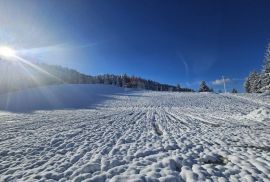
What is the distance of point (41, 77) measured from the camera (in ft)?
313

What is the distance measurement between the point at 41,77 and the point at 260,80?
8237cm

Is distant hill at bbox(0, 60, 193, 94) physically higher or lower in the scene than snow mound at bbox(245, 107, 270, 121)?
higher

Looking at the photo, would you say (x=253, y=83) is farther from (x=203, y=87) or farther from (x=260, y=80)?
(x=203, y=87)

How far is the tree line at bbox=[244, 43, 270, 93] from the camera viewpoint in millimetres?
53906

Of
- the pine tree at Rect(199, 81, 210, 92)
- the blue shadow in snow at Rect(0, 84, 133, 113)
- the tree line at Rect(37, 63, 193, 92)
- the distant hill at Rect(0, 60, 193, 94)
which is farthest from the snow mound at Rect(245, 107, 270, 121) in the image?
the tree line at Rect(37, 63, 193, 92)

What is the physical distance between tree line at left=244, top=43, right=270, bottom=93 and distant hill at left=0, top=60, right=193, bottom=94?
67.8 m

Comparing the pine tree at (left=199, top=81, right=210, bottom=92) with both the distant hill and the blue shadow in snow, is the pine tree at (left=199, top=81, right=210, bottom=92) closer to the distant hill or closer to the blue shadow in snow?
the blue shadow in snow

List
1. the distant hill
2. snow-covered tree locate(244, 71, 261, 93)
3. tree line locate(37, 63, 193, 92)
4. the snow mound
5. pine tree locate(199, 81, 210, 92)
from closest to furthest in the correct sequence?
the snow mound, snow-covered tree locate(244, 71, 261, 93), the distant hill, pine tree locate(199, 81, 210, 92), tree line locate(37, 63, 193, 92)

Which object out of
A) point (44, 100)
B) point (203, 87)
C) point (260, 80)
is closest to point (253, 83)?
point (260, 80)

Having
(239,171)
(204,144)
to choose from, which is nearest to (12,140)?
(204,144)

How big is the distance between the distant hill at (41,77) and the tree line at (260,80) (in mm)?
67770

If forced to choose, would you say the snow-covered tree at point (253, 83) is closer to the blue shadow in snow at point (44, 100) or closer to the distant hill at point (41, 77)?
the blue shadow in snow at point (44, 100)

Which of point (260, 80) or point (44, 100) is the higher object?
point (260, 80)

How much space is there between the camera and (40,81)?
92.1 metres
